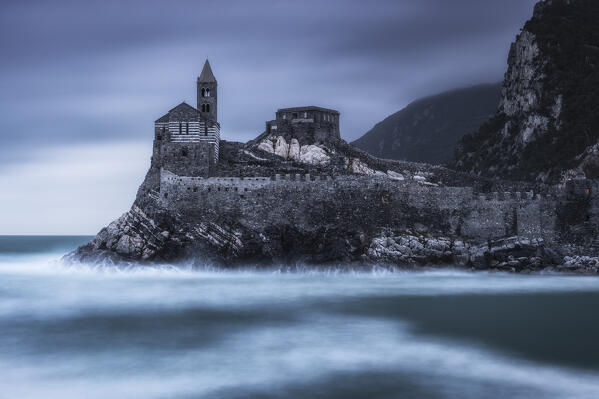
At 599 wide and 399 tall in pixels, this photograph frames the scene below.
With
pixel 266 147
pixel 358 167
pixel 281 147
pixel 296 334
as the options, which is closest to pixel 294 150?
pixel 281 147

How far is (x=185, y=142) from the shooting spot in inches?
1451

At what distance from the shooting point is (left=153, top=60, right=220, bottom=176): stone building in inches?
1443

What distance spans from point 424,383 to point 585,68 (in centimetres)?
5335

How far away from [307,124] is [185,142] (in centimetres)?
1148

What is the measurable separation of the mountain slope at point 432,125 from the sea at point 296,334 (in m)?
67.8

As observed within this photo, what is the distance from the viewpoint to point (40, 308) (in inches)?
1006

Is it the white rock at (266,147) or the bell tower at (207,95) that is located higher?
the bell tower at (207,95)

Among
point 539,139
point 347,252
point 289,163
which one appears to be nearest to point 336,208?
point 347,252

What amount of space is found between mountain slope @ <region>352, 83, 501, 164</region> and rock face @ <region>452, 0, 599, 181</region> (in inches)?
1076

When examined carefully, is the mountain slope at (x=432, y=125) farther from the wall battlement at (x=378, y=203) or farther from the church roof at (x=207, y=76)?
the church roof at (x=207, y=76)

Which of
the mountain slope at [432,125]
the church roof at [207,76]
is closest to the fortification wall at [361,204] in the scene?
the church roof at [207,76]

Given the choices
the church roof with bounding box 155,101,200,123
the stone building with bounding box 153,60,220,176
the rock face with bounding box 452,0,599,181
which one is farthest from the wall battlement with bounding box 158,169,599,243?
the rock face with bounding box 452,0,599,181

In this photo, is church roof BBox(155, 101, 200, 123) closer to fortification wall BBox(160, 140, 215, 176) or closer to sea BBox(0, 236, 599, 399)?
fortification wall BBox(160, 140, 215, 176)

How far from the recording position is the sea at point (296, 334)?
15602mm
